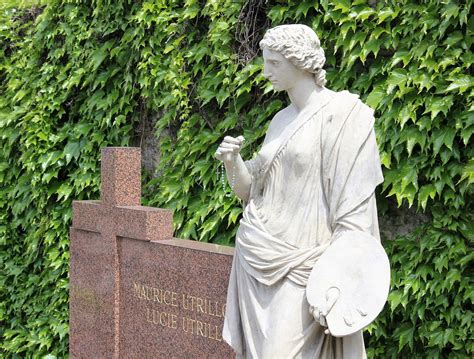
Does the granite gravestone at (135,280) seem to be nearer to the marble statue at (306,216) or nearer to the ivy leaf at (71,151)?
the marble statue at (306,216)

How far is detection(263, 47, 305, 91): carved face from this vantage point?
3.74 metres

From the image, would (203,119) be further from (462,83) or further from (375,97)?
(462,83)

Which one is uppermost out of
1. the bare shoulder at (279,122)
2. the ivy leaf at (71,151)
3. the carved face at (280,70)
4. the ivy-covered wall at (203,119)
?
the carved face at (280,70)

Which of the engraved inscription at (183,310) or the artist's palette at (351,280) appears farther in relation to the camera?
the engraved inscription at (183,310)

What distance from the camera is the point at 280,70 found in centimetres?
377

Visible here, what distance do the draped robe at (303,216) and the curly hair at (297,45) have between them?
18 centimetres

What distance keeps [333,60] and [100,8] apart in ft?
9.59

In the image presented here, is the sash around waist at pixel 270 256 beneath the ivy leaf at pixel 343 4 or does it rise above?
beneath

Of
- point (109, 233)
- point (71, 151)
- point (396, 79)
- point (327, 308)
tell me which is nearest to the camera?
point (327, 308)

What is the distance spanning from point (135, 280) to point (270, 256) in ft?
7.45

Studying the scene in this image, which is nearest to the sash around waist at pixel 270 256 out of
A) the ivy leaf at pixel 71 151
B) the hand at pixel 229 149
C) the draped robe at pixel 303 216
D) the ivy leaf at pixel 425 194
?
the draped robe at pixel 303 216

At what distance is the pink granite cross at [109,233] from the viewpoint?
18.9ft

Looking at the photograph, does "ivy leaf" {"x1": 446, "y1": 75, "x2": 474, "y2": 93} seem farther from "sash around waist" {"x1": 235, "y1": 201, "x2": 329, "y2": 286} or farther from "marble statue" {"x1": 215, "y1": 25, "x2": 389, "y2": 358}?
"sash around waist" {"x1": 235, "y1": 201, "x2": 329, "y2": 286}

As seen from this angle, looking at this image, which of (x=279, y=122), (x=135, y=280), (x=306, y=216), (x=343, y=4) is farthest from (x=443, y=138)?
(x=135, y=280)
